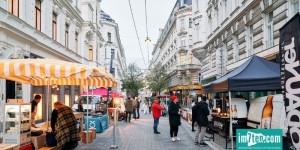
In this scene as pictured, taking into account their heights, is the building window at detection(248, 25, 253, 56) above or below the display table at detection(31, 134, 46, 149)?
above

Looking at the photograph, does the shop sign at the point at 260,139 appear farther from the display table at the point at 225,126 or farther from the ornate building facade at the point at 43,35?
the ornate building facade at the point at 43,35

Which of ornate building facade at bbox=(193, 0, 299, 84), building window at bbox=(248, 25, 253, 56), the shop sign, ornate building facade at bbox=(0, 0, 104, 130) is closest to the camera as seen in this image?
the shop sign

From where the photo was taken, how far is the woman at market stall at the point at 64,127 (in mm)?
6820

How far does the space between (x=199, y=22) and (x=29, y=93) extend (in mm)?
19285

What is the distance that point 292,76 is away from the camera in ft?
11.1

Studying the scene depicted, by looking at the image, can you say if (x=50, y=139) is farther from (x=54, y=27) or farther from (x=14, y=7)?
(x=54, y=27)

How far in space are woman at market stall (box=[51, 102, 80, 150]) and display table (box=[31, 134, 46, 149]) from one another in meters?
0.60

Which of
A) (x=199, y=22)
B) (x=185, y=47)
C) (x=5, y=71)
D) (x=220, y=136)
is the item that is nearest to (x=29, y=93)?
(x=5, y=71)

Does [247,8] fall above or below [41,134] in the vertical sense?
above

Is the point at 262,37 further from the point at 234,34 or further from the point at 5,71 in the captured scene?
the point at 5,71

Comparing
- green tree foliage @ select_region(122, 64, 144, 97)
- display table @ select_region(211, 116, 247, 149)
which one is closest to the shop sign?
display table @ select_region(211, 116, 247, 149)

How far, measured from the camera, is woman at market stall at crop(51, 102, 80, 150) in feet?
22.4

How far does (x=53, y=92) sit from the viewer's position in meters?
19.5

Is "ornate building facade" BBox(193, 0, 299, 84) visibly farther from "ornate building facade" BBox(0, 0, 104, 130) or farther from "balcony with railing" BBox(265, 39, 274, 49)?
"ornate building facade" BBox(0, 0, 104, 130)
